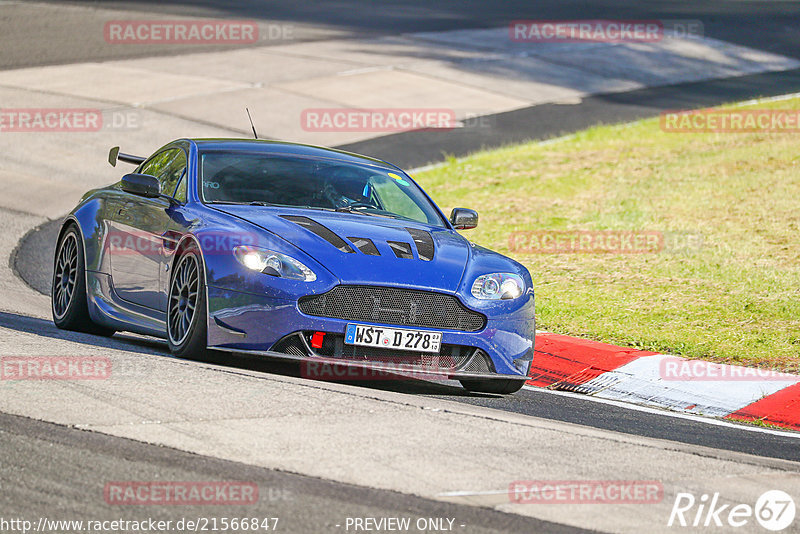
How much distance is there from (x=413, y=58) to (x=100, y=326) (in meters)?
18.7

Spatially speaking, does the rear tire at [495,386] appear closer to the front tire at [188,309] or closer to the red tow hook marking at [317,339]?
the red tow hook marking at [317,339]

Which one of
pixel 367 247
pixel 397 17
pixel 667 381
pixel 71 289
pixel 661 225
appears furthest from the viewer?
pixel 397 17

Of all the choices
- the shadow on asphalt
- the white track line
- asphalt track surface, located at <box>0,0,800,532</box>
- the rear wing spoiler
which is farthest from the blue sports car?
the white track line

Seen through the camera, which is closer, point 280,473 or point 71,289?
point 280,473

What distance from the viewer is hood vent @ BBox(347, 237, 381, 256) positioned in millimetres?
7348

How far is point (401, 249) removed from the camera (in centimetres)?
751

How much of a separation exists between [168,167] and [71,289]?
118cm

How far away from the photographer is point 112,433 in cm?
549

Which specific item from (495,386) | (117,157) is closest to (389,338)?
(495,386)

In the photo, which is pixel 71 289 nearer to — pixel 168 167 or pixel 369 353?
pixel 168 167

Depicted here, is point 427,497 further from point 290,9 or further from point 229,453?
point 290,9

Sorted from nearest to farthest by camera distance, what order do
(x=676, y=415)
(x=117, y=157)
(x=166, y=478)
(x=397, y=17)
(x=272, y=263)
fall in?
(x=166, y=478) → (x=272, y=263) → (x=676, y=415) → (x=117, y=157) → (x=397, y=17)

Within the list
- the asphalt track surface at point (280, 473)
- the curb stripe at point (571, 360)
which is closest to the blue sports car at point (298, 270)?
the asphalt track surface at point (280, 473)

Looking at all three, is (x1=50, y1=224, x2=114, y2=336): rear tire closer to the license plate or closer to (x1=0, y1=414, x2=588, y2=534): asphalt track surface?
the license plate
